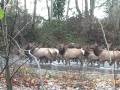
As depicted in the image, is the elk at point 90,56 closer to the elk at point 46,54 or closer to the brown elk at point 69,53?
the brown elk at point 69,53

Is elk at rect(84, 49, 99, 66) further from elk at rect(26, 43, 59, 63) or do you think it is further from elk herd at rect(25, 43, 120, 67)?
elk at rect(26, 43, 59, 63)

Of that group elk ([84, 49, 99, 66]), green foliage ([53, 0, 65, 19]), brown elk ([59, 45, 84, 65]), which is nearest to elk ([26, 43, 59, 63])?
brown elk ([59, 45, 84, 65])

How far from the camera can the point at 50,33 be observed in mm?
32062

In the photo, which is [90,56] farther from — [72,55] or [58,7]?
[58,7]

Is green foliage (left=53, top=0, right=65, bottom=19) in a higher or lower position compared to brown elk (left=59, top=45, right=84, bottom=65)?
higher

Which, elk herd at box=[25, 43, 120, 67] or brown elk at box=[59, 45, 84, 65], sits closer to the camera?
elk herd at box=[25, 43, 120, 67]

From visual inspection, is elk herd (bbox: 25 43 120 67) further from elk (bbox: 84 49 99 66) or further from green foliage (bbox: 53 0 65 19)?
green foliage (bbox: 53 0 65 19)

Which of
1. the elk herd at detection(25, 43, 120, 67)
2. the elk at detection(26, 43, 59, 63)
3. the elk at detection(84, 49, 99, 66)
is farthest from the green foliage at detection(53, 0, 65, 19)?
the elk at detection(84, 49, 99, 66)

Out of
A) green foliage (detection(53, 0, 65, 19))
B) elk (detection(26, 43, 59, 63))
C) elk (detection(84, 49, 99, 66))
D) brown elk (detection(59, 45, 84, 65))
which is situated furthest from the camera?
green foliage (detection(53, 0, 65, 19))

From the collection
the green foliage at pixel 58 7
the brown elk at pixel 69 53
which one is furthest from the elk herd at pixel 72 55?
the green foliage at pixel 58 7

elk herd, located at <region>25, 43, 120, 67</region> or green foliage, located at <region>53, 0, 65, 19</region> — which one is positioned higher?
green foliage, located at <region>53, 0, 65, 19</region>

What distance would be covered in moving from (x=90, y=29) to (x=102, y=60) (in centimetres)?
914

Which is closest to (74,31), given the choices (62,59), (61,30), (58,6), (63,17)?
(61,30)

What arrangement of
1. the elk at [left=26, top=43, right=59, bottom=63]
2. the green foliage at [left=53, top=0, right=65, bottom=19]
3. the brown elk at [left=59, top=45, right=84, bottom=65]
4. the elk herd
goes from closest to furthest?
1. the elk herd
2. the brown elk at [left=59, top=45, right=84, bottom=65]
3. the elk at [left=26, top=43, right=59, bottom=63]
4. the green foliage at [left=53, top=0, right=65, bottom=19]
